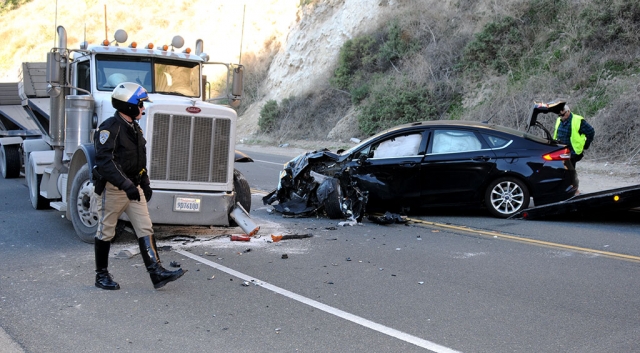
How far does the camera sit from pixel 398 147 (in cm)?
1105

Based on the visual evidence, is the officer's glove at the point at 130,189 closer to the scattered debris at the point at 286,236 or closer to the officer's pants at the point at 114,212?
the officer's pants at the point at 114,212

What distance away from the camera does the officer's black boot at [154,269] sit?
20.9 ft

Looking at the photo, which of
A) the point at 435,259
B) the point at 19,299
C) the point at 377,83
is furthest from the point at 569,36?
the point at 19,299

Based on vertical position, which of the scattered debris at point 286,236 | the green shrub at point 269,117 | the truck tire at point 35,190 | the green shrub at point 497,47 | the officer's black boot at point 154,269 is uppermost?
the green shrub at point 497,47

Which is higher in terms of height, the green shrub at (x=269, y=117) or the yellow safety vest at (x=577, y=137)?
the yellow safety vest at (x=577, y=137)

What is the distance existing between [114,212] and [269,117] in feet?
89.6

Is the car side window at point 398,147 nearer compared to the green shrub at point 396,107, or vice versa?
the car side window at point 398,147

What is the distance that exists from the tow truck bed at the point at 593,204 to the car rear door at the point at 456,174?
0.81 metres

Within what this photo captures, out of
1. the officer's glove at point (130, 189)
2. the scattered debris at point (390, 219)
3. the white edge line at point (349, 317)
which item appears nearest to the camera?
the white edge line at point (349, 317)

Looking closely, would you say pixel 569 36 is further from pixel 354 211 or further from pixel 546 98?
pixel 354 211

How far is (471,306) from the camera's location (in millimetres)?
5984

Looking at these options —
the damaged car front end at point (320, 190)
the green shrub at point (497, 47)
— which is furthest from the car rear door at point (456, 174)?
the green shrub at point (497, 47)

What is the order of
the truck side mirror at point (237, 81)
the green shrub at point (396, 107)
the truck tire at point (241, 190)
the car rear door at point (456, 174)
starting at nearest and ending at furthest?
the truck tire at point (241, 190)
the truck side mirror at point (237, 81)
the car rear door at point (456, 174)
the green shrub at point (396, 107)

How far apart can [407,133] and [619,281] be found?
492 cm
